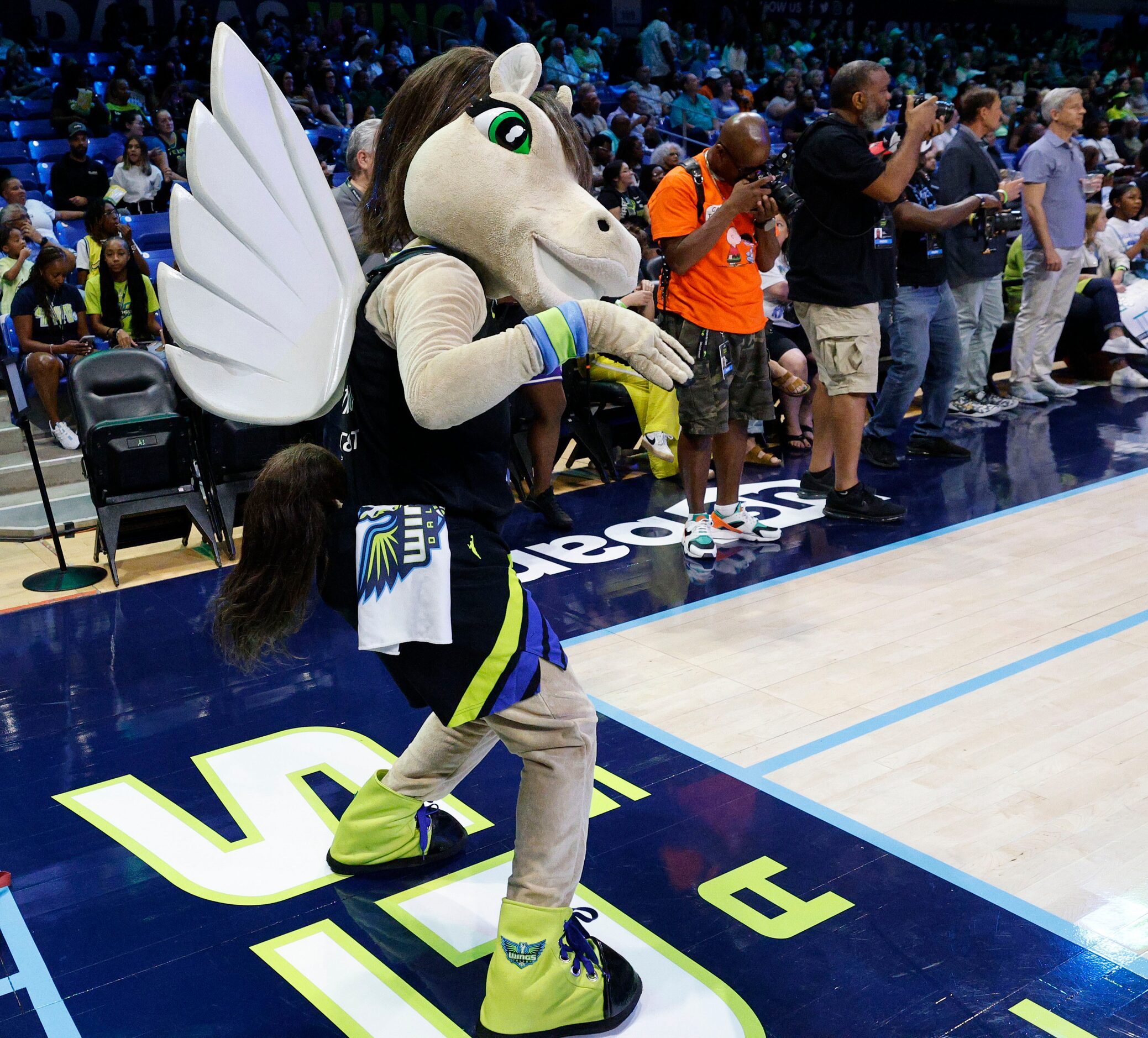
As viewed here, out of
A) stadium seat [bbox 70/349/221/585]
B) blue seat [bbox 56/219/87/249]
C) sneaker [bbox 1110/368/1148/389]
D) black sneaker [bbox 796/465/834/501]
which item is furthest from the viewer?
blue seat [bbox 56/219/87/249]

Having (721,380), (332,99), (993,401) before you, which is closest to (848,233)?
(721,380)

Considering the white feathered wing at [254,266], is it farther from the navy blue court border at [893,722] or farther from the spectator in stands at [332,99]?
the spectator in stands at [332,99]

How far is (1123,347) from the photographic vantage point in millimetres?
7523

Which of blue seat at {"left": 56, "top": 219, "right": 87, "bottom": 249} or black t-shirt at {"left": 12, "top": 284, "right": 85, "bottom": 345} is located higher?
blue seat at {"left": 56, "top": 219, "right": 87, "bottom": 249}

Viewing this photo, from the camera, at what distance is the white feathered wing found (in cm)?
193

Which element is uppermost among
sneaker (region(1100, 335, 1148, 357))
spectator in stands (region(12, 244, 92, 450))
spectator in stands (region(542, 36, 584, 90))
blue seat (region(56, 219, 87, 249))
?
spectator in stands (region(542, 36, 584, 90))

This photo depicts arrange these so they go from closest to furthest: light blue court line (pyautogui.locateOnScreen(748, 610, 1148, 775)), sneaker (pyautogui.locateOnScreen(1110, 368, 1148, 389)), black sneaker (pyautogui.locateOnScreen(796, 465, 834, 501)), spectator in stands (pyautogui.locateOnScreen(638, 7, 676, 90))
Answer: light blue court line (pyautogui.locateOnScreen(748, 610, 1148, 775)) → black sneaker (pyautogui.locateOnScreen(796, 465, 834, 501)) → sneaker (pyautogui.locateOnScreen(1110, 368, 1148, 389)) → spectator in stands (pyautogui.locateOnScreen(638, 7, 676, 90))

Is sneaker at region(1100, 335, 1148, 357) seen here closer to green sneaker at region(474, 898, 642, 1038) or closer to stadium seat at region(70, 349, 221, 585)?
stadium seat at region(70, 349, 221, 585)

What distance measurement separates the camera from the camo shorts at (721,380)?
4508mm

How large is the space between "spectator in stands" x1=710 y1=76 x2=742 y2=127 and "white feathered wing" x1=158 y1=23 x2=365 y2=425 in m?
14.2

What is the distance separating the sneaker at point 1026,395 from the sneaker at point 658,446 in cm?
253

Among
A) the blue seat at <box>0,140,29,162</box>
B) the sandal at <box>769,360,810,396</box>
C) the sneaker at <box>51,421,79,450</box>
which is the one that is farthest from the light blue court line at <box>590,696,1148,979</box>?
the blue seat at <box>0,140,29,162</box>

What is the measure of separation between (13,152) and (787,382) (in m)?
7.78

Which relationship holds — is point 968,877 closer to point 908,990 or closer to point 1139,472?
point 908,990
